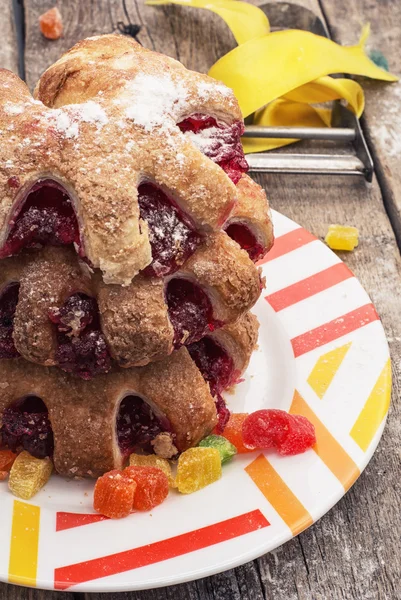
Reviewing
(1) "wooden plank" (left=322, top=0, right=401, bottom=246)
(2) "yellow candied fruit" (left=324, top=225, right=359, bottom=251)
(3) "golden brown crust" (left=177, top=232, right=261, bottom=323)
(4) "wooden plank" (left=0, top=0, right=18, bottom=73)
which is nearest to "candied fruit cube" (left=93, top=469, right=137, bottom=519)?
(3) "golden brown crust" (left=177, top=232, right=261, bottom=323)

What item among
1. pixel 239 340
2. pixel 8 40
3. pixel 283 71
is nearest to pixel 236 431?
pixel 239 340

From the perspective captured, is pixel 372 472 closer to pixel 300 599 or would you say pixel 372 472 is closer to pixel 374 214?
pixel 300 599

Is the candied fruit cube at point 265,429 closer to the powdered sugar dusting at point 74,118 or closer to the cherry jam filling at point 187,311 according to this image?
the cherry jam filling at point 187,311

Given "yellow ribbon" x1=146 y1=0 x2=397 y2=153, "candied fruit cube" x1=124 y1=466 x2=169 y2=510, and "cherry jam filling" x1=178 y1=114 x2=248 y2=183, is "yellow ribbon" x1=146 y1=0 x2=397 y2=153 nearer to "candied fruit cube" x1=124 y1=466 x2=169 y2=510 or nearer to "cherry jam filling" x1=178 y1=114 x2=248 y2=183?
"cherry jam filling" x1=178 y1=114 x2=248 y2=183

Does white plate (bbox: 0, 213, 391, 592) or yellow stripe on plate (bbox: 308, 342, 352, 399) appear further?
yellow stripe on plate (bbox: 308, 342, 352, 399)

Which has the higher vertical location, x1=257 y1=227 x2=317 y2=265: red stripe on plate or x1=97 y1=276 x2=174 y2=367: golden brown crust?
x1=97 y1=276 x2=174 y2=367: golden brown crust

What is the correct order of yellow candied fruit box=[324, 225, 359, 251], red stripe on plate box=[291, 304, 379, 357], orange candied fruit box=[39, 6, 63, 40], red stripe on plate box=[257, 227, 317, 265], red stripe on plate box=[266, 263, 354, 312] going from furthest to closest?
orange candied fruit box=[39, 6, 63, 40] → yellow candied fruit box=[324, 225, 359, 251] → red stripe on plate box=[257, 227, 317, 265] → red stripe on plate box=[266, 263, 354, 312] → red stripe on plate box=[291, 304, 379, 357]
